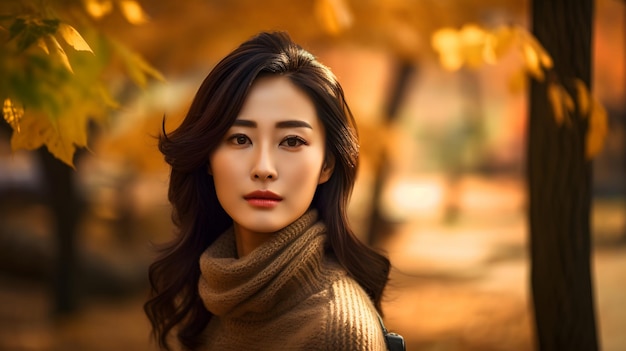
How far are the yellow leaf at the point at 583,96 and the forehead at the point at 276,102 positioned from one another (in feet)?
4.64

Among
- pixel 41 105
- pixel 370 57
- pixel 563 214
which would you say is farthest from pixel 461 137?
pixel 41 105

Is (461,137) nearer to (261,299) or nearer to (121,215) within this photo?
(121,215)

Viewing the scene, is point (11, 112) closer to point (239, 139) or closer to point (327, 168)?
point (239, 139)

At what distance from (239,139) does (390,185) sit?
13.3 m

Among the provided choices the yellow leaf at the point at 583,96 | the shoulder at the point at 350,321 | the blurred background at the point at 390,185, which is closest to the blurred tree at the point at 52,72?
the blurred background at the point at 390,185

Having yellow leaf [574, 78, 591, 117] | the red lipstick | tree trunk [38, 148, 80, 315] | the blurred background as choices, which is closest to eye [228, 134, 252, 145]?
the red lipstick

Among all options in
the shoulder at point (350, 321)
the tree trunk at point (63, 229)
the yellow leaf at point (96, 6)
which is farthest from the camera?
the tree trunk at point (63, 229)

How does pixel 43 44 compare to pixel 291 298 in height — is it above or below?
above

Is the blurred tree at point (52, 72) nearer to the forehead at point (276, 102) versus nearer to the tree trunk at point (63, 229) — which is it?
the forehead at point (276, 102)

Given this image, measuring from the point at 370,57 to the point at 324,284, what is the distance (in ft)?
39.4

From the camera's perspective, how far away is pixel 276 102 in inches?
81.2

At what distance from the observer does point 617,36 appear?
Result: 10945 millimetres

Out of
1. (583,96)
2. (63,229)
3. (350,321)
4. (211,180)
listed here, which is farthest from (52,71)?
(63,229)

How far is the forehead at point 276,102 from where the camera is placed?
80.7 inches
